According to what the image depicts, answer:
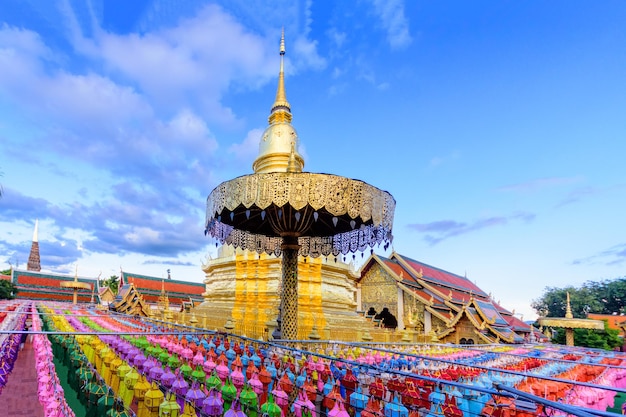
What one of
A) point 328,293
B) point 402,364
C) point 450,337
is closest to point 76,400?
point 402,364

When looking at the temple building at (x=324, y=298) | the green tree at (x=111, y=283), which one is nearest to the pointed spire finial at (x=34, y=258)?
the green tree at (x=111, y=283)

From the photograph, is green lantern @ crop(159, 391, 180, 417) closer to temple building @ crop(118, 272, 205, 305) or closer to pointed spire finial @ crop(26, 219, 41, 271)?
temple building @ crop(118, 272, 205, 305)

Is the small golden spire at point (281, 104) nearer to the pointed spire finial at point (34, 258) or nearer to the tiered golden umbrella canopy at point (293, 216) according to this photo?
the tiered golden umbrella canopy at point (293, 216)

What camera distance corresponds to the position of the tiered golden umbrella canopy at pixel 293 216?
643 centimetres

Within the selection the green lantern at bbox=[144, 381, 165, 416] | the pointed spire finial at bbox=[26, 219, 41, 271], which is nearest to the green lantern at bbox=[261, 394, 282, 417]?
the green lantern at bbox=[144, 381, 165, 416]

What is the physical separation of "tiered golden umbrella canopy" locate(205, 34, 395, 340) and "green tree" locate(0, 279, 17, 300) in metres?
40.9

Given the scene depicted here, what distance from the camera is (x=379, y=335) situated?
54.6 ft

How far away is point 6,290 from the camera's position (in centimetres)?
3878

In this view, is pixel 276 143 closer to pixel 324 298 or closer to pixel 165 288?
pixel 324 298

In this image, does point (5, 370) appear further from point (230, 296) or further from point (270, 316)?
point (230, 296)

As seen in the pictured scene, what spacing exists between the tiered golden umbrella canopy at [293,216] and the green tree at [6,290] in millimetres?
40931

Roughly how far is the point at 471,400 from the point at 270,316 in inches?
508

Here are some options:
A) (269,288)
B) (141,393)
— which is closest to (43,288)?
(269,288)

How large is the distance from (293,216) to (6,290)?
4395 cm
